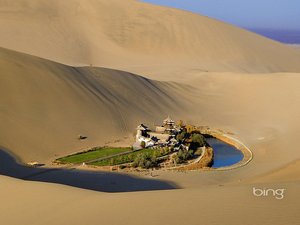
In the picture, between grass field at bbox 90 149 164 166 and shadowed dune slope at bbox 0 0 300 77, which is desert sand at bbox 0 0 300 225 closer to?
shadowed dune slope at bbox 0 0 300 77

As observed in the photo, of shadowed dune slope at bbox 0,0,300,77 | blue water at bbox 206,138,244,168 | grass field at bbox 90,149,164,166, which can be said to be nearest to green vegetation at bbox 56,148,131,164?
grass field at bbox 90,149,164,166

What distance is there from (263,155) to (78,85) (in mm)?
11444

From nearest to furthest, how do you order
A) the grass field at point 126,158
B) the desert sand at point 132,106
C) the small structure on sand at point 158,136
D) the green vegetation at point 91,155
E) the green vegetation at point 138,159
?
1. the desert sand at point 132,106
2. the green vegetation at point 138,159
3. the grass field at point 126,158
4. the green vegetation at point 91,155
5. the small structure on sand at point 158,136

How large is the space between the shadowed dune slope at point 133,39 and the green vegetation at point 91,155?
88.5 ft

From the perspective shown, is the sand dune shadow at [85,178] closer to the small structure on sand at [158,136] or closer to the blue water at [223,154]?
the small structure on sand at [158,136]

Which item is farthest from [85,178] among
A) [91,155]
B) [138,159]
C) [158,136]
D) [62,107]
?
[62,107]

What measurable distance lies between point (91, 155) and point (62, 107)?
496 centimetres

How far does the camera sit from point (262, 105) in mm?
32562

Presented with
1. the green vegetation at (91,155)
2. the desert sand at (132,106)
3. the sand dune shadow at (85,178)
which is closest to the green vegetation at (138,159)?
the green vegetation at (91,155)

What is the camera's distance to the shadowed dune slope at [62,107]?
2045 cm

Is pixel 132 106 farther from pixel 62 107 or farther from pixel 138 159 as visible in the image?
pixel 138 159

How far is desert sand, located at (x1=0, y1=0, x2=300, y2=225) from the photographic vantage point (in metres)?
8.73

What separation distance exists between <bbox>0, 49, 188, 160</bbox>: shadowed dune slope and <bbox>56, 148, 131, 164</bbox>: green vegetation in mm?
908

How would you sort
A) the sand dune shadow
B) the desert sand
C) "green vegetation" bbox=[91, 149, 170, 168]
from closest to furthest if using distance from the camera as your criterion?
the desert sand, the sand dune shadow, "green vegetation" bbox=[91, 149, 170, 168]
